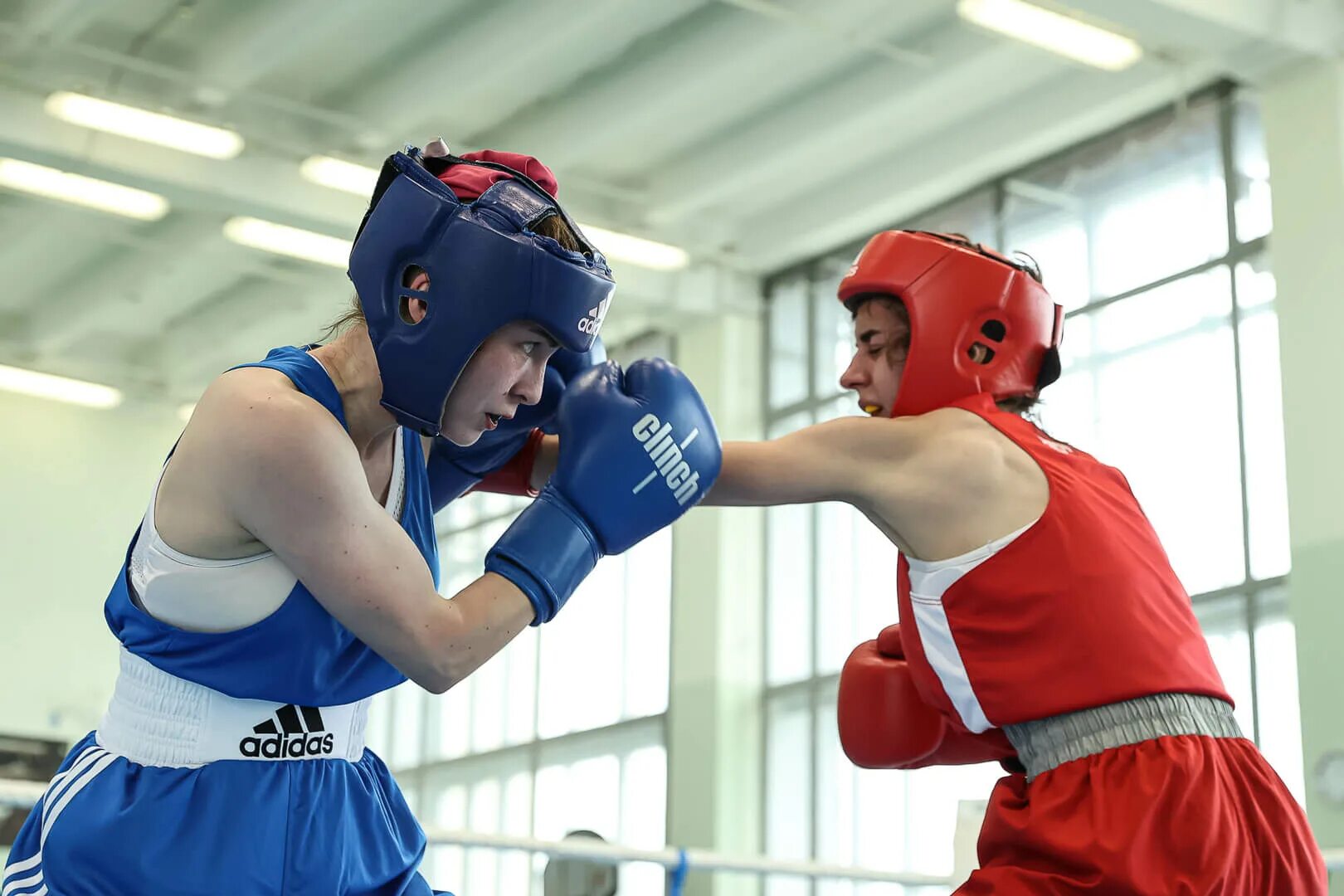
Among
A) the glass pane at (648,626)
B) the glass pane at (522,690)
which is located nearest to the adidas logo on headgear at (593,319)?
the glass pane at (648,626)

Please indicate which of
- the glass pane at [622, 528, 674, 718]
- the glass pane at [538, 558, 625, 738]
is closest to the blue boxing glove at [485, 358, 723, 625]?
the glass pane at [622, 528, 674, 718]

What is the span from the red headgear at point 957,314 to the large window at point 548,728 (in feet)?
28.0

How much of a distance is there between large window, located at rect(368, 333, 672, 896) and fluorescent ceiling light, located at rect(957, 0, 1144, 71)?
4.68m

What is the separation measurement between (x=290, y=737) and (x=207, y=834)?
0.16 metres

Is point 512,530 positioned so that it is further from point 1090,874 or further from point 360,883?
point 1090,874

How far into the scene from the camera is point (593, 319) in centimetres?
209

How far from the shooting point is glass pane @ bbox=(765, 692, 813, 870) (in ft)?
33.8

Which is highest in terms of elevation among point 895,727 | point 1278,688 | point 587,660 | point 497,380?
point 587,660

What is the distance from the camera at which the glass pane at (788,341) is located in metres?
11.0

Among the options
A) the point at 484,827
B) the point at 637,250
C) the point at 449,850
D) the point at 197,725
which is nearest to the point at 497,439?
the point at 197,725

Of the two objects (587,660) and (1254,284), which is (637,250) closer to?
(587,660)

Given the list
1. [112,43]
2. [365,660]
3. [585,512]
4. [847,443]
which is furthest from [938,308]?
[112,43]

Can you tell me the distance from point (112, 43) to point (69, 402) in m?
5.66

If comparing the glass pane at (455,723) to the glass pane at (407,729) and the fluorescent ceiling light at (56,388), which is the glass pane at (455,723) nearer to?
the glass pane at (407,729)
